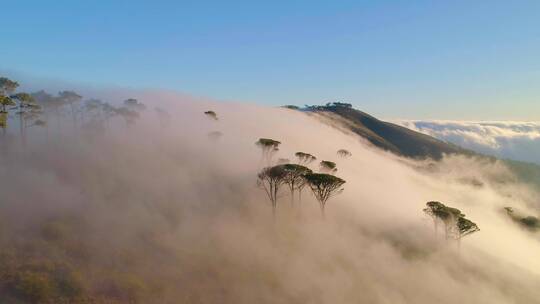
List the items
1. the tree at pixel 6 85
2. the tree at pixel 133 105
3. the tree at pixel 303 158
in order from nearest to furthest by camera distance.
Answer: the tree at pixel 6 85 < the tree at pixel 303 158 < the tree at pixel 133 105

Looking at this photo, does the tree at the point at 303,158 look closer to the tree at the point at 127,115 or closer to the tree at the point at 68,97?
the tree at the point at 127,115

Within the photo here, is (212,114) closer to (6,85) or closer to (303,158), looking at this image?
(303,158)

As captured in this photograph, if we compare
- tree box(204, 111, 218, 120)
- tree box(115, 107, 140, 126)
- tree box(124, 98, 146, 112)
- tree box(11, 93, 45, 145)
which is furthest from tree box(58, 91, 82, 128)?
tree box(204, 111, 218, 120)

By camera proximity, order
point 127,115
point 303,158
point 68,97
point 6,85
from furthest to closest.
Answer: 1. point 127,115
2. point 68,97
3. point 303,158
4. point 6,85

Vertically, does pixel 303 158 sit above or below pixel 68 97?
below

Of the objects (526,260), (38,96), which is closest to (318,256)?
(526,260)

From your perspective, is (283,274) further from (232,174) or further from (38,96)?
(38,96)

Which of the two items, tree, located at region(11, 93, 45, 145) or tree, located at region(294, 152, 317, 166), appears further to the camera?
tree, located at region(294, 152, 317, 166)

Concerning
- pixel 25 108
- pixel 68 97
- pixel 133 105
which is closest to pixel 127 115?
pixel 68 97

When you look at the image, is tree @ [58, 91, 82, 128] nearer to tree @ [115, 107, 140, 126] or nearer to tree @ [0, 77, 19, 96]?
tree @ [115, 107, 140, 126]

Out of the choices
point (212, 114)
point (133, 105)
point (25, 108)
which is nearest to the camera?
point (25, 108)

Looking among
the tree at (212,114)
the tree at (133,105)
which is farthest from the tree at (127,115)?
the tree at (212,114)
